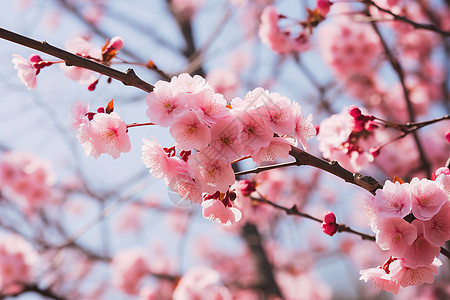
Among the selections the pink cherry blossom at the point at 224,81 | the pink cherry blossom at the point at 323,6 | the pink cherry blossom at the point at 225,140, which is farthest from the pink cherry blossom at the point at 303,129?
the pink cherry blossom at the point at 224,81

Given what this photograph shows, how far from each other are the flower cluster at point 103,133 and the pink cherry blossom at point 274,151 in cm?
36

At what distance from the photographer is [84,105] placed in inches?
41.8

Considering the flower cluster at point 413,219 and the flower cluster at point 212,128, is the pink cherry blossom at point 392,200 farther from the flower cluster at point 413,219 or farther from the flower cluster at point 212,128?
the flower cluster at point 212,128

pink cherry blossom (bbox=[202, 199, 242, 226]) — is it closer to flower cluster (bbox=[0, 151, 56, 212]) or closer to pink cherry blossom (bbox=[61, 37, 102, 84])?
pink cherry blossom (bbox=[61, 37, 102, 84])

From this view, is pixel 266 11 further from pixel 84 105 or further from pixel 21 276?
pixel 21 276

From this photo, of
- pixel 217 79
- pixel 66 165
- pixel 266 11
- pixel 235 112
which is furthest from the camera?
pixel 66 165

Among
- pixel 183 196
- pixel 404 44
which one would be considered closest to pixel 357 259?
pixel 404 44

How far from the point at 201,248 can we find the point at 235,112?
713cm

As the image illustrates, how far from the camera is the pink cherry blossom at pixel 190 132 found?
34.1 inches

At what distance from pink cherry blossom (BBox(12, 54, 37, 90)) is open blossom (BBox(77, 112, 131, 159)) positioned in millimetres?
361

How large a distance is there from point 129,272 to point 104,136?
358cm

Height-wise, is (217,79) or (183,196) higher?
(217,79)

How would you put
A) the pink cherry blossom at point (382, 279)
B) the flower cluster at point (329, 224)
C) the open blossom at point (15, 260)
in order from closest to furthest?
the pink cherry blossom at point (382, 279) < the flower cluster at point (329, 224) < the open blossom at point (15, 260)

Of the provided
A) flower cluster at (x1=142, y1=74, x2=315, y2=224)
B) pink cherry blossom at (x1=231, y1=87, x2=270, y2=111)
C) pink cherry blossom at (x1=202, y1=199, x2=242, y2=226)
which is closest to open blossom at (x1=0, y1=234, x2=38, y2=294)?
pink cherry blossom at (x1=202, y1=199, x2=242, y2=226)
